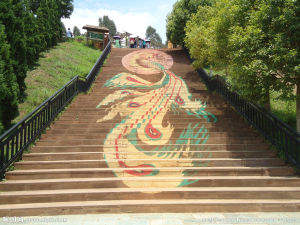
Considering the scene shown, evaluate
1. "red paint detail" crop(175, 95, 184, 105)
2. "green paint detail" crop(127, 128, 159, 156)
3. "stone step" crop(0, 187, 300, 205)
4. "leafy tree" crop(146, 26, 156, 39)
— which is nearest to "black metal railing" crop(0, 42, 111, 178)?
"stone step" crop(0, 187, 300, 205)

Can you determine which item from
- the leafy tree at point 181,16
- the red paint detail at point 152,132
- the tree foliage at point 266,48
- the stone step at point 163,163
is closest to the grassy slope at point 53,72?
the stone step at point 163,163

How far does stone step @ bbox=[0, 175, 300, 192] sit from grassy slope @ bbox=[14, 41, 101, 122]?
389 cm

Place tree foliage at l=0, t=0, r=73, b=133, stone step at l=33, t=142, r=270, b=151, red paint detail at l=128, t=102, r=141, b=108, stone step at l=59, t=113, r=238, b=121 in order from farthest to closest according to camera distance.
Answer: red paint detail at l=128, t=102, r=141, b=108, stone step at l=59, t=113, r=238, b=121, tree foliage at l=0, t=0, r=73, b=133, stone step at l=33, t=142, r=270, b=151

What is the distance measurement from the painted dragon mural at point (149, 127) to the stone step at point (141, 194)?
34 centimetres

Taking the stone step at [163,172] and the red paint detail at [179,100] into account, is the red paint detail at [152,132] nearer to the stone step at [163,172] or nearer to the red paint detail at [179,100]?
the stone step at [163,172]

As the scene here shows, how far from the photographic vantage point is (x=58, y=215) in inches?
165

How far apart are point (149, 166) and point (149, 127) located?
2061 mm

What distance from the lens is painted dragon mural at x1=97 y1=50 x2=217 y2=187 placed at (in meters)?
5.68

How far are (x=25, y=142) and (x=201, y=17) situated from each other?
12.7 metres

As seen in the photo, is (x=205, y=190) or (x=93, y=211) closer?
(x=93, y=211)

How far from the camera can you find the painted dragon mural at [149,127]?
568 cm

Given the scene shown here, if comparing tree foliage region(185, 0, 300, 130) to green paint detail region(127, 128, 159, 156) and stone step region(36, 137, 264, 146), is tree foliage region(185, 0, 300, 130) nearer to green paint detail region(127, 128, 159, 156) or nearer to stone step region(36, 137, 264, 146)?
stone step region(36, 137, 264, 146)

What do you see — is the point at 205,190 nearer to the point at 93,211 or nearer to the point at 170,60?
the point at 93,211

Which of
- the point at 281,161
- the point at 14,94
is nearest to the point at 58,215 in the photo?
the point at 14,94
